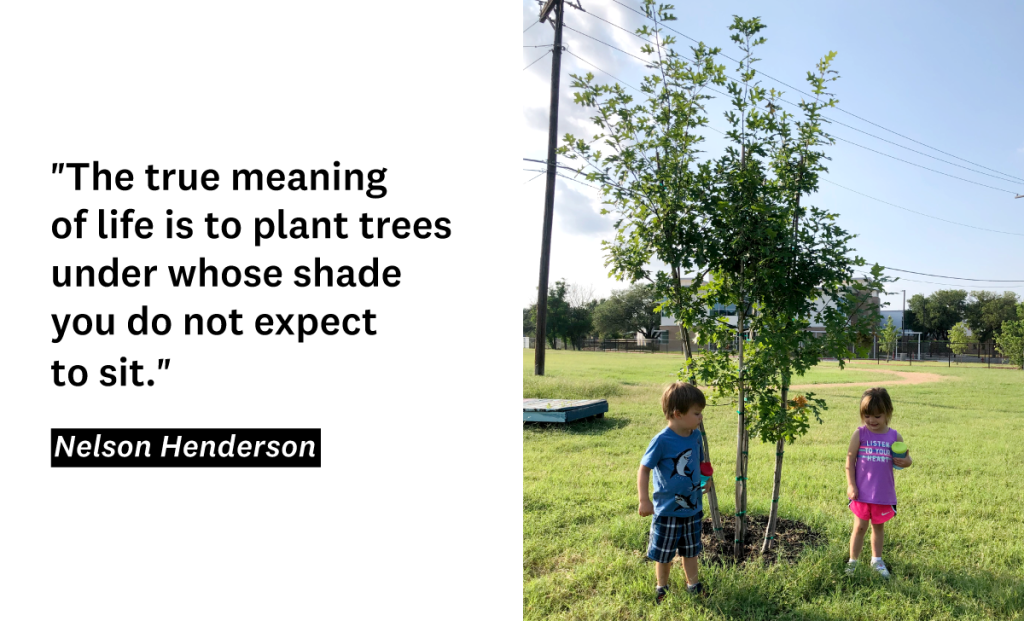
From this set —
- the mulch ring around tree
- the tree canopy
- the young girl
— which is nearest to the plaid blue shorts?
the mulch ring around tree

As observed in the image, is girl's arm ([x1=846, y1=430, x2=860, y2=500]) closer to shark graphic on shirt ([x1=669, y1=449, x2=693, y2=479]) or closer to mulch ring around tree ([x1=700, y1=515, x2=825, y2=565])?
mulch ring around tree ([x1=700, y1=515, x2=825, y2=565])

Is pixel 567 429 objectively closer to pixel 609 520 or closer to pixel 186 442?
pixel 609 520

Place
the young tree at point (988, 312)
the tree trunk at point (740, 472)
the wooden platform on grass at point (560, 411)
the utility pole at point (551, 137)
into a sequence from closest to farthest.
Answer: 1. the tree trunk at point (740, 472)
2. the wooden platform on grass at point (560, 411)
3. the utility pole at point (551, 137)
4. the young tree at point (988, 312)

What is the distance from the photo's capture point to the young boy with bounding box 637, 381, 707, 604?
12.8ft

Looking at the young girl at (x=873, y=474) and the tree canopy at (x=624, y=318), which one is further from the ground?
the tree canopy at (x=624, y=318)

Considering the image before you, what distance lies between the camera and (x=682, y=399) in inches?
156

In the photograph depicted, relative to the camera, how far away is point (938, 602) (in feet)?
12.6

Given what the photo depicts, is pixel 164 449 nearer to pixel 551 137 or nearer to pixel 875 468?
pixel 875 468

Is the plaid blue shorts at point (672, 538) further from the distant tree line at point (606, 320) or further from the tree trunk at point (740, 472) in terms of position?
the distant tree line at point (606, 320)

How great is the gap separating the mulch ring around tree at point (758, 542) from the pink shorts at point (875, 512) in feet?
1.77

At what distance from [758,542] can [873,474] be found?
1.02 m

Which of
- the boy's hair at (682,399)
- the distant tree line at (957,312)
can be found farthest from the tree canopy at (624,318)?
the boy's hair at (682,399)

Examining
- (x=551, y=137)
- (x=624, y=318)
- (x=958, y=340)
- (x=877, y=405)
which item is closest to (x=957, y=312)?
(x=958, y=340)

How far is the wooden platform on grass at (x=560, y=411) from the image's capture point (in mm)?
10852
